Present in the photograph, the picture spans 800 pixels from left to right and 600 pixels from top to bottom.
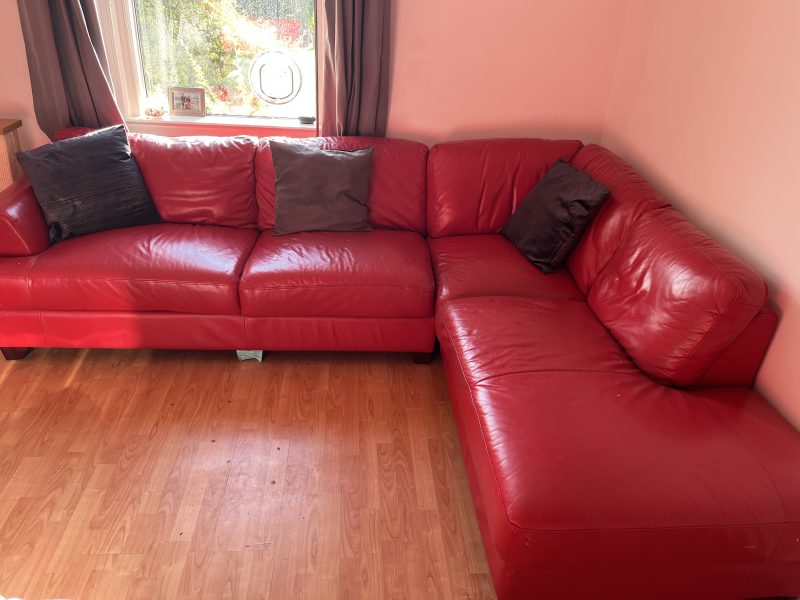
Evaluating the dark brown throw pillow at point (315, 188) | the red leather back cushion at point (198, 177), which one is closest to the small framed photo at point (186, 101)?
the red leather back cushion at point (198, 177)

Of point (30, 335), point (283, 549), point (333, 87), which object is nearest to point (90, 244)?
point (30, 335)

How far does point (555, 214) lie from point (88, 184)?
1987 mm

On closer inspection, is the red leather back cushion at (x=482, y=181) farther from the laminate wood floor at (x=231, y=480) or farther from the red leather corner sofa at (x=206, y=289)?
the laminate wood floor at (x=231, y=480)

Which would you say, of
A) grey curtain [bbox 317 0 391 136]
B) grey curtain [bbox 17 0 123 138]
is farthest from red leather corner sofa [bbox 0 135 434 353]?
grey curtain [bbox 317 0 391 136]

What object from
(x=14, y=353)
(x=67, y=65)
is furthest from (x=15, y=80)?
(x=14, y=353)

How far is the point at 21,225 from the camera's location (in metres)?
2.34

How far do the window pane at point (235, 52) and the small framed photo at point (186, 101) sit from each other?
7cm

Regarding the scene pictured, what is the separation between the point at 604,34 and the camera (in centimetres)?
297

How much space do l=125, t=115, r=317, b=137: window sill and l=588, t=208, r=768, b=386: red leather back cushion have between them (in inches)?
71.9

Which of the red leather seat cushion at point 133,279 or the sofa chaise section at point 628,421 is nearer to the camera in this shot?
the sofa chaise section at point 628,421

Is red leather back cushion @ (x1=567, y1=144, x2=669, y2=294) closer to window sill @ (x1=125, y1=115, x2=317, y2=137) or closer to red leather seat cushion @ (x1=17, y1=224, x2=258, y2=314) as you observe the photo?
red leather seat cushion @ (x1=17, y1=224, x2=258, y2=314)

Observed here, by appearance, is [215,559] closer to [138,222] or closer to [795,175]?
[138,222]

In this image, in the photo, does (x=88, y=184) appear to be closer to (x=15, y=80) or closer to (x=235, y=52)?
(x=15, y=80)

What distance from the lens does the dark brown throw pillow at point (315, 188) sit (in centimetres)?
268
